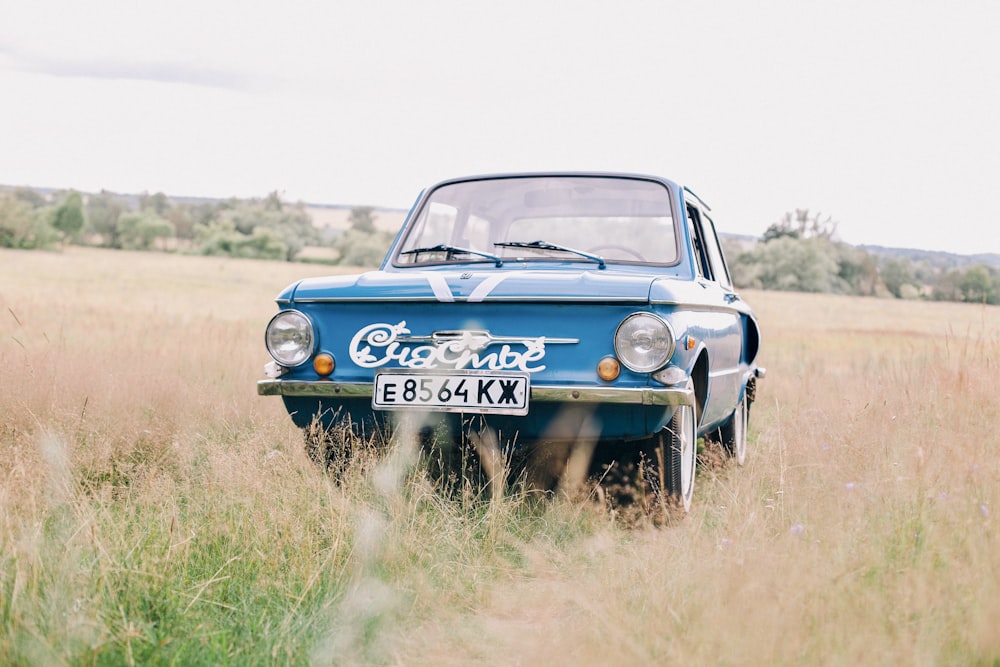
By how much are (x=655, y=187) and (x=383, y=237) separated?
3230 inches

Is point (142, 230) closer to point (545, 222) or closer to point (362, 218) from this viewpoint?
point (362, 218)

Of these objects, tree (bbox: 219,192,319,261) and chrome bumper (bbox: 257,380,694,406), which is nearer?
chrome bumper (bbox: 257,380,694,406)

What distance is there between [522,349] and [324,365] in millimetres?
875

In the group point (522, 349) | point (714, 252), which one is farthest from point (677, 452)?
point (714, 252)

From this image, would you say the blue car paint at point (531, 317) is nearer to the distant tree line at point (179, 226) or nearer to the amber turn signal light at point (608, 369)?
the amber turn signal light at point (608, 369)

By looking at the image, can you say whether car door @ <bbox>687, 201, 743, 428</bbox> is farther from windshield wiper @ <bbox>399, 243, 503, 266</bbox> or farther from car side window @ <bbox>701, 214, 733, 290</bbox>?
windshield wiper @ <bbox>399, 243, 503, 266</bbox>

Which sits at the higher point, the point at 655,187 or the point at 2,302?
the point at 655,187

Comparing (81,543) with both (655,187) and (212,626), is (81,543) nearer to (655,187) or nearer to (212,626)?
(212,626)

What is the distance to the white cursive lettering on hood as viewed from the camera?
402 centimetres

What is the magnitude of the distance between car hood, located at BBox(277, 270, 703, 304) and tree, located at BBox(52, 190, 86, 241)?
84.1m

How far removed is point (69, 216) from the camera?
81.8 m

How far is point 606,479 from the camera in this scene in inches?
193

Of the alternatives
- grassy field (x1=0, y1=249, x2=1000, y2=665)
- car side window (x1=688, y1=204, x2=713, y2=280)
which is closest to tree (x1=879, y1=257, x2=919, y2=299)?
car side window (x1=688, y1=204, x2=713, y2=280)

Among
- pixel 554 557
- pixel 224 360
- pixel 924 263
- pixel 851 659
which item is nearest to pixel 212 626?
pixel 554 557
